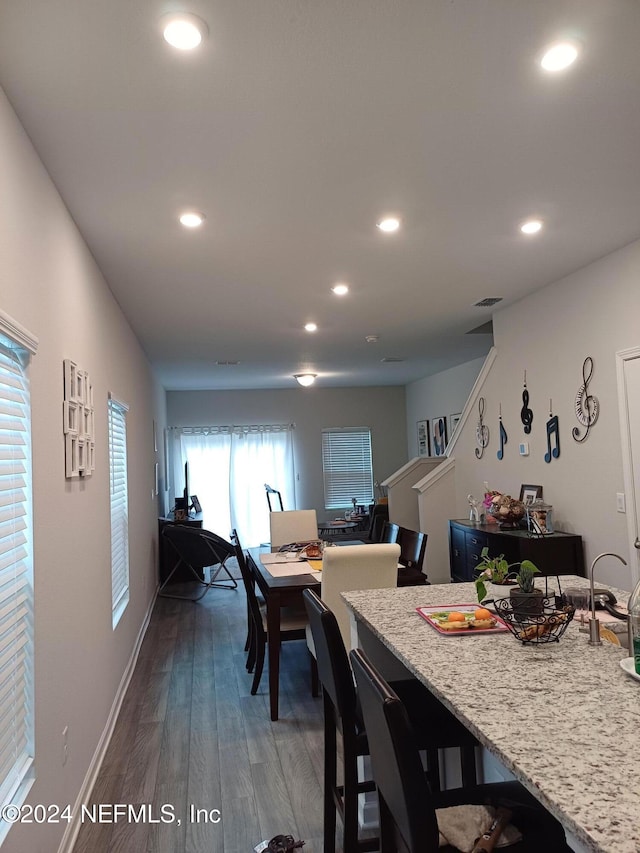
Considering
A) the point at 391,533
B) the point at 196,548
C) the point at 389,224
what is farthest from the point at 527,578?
the point at 196,548

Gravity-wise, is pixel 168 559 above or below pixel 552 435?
below

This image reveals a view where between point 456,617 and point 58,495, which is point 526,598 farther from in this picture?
point 58,495

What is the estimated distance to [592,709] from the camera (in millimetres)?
1251

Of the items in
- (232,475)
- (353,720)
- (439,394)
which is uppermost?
(439,394)

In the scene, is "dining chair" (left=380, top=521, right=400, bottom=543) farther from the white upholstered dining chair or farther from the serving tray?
the serving tray

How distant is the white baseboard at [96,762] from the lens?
2305 mm

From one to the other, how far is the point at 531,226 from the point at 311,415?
7.14 metres

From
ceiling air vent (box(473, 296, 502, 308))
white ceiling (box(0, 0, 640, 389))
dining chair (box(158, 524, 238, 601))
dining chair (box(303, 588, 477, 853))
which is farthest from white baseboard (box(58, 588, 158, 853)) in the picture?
ceiling air vent (box(473, 296, 502, 308))

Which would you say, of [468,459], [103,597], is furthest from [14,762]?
[468,459]

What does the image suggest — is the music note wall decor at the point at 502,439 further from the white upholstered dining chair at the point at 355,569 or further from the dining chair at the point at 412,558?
the white upholstered dining chair at the point at 355,569

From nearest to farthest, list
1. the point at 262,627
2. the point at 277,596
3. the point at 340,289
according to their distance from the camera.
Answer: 1. the point at 277,596
2. the point at 262,627
3. the point at 340,289

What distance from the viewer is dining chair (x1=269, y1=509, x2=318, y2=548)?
18.5 ft

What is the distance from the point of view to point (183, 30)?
1.71 metres

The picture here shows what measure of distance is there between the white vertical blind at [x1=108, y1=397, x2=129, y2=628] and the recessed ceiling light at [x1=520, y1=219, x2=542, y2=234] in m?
2.71
